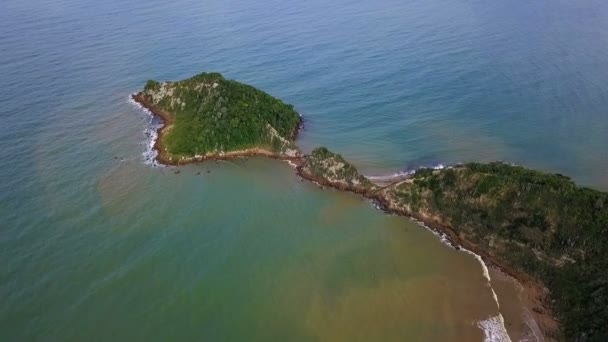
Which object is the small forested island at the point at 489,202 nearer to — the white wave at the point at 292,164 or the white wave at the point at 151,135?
the white wave at the point at 292,164

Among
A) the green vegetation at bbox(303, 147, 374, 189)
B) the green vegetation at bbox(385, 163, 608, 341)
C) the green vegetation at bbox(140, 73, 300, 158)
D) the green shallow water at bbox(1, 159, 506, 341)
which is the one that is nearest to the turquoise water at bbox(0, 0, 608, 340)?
the green shallow water at bbox(1, 159, 506, 341)

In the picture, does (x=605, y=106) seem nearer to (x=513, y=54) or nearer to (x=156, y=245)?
(x=513, y=54)

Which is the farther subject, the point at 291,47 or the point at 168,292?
the point at 291,47

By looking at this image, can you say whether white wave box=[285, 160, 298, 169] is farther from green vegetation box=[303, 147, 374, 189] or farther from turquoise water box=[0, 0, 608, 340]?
green vegetation box=[303, 147, 374, 189]

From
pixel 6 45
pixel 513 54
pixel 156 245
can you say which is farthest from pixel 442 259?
pixel 6 45

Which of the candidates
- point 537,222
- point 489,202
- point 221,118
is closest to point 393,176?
point 489,202

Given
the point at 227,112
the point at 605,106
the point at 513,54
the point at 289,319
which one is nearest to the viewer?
the point at 289,319

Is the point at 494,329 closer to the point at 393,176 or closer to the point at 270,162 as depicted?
the point at 393,176

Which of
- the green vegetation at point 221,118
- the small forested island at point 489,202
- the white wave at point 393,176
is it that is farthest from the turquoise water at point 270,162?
the green vegetation at point 221,118
